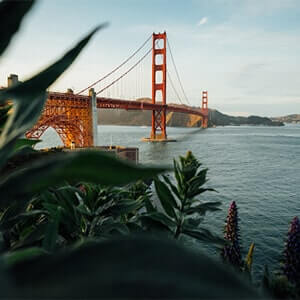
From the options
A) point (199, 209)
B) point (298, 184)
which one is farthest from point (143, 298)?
point (298, 184)

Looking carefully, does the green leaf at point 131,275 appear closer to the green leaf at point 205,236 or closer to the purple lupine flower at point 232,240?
the green leaf at point 205,236

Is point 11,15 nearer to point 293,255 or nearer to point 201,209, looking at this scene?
point 201,209

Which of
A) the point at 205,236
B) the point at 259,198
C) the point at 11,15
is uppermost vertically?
the point at 11,15

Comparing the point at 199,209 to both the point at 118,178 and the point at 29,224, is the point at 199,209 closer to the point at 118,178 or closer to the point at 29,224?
the point at 29,224

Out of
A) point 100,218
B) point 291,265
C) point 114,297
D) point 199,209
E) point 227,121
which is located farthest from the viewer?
point 227,121

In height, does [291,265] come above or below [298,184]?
above

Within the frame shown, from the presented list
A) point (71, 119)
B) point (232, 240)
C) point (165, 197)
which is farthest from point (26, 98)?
point (71, 119)

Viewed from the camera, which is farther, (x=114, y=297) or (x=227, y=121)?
(x=227, y=121)
